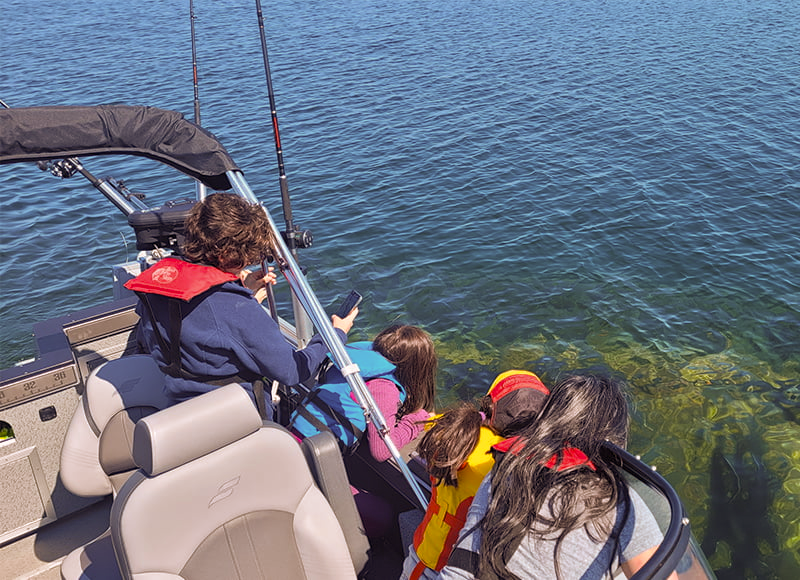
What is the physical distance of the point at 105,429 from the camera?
11.3 feet

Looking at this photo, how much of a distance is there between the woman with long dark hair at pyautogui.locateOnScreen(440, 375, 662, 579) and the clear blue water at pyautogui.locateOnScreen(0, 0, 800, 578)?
3.89 m

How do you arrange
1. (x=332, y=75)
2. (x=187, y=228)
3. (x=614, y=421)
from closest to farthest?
(x=614, y=421) → (x=187, y=228) → (x=332, y=75)

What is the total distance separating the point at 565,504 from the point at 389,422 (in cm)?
155

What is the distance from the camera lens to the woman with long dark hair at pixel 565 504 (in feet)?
5.95

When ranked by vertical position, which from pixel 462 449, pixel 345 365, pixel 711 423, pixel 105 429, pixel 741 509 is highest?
pixel 462 449

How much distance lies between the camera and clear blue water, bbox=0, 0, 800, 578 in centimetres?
677

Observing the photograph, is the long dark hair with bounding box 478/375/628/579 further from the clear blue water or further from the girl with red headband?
the clear blue water

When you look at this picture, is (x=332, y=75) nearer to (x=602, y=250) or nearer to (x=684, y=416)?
(x=602, y=250)

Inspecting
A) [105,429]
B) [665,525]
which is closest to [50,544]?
[105,429]

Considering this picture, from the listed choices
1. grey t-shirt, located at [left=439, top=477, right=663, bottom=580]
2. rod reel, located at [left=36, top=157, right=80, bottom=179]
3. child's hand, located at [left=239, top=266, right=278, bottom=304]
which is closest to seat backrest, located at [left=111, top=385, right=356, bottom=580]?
child's hand, located at [left=239, top=266, right=278, bottom=304]

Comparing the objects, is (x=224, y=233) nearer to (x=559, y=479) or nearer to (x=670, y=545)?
(x=559, y=479)

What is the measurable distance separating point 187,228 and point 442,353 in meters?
4.89

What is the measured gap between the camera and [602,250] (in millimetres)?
9422

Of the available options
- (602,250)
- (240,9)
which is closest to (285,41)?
(240,9)
